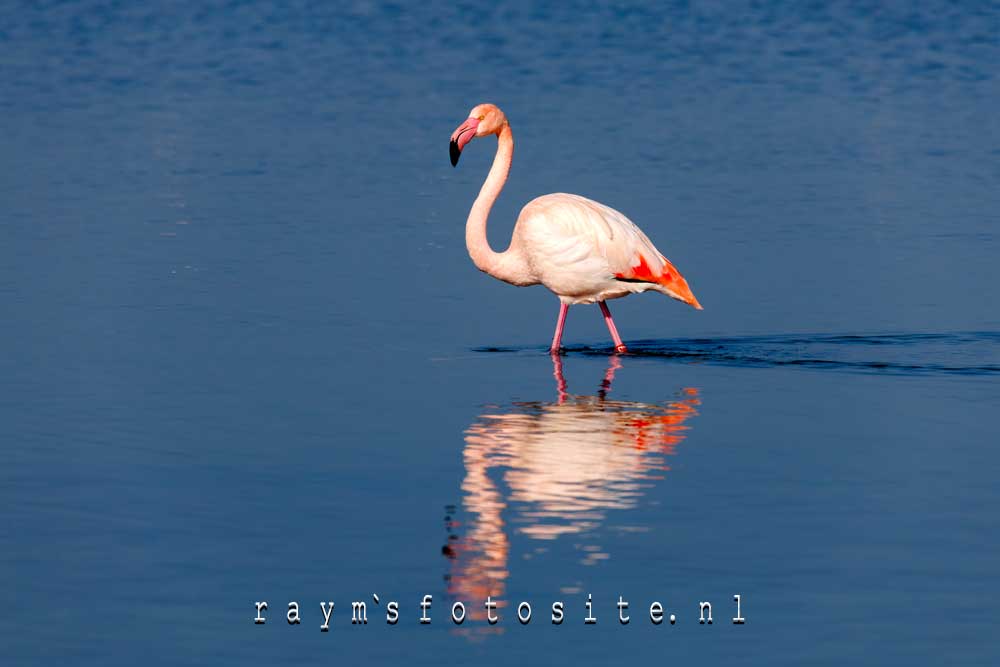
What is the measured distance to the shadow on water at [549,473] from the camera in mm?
7785

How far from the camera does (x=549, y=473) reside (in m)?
9.06

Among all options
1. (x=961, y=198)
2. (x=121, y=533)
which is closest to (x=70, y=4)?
(x=961, y=198)

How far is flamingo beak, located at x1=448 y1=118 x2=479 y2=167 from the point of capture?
13.2 meters

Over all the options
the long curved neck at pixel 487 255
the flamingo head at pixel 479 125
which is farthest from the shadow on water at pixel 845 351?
the flamingo head at pixel 479 125

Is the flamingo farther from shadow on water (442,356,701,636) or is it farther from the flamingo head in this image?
shadow on water (442,356,701,636)

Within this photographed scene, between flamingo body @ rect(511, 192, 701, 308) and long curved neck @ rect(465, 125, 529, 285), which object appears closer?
flamingo body @ rect(511, 192, 701, 308)

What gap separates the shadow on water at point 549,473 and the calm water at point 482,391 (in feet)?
0.08

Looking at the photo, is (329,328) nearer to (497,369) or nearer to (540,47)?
(497,369)

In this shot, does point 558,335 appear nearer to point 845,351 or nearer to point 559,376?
point 559,376

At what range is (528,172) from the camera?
63.8 ft

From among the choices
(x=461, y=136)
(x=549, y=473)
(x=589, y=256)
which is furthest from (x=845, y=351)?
(x=549, y=473)

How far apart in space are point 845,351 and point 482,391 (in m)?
2.48

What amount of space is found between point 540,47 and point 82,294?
804 inches

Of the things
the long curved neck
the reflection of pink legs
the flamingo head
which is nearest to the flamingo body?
the long curved neck
